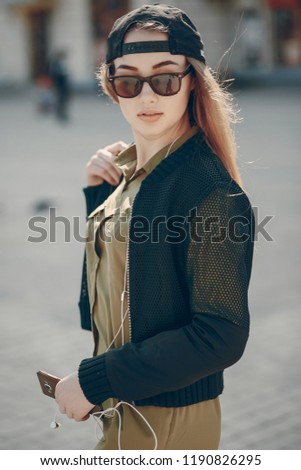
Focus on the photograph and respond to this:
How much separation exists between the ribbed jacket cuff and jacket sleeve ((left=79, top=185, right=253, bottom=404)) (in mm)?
34

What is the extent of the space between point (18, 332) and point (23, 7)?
31742 mm

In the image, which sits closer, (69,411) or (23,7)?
(69,411)

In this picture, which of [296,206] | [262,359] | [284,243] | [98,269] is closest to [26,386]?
[262,359]

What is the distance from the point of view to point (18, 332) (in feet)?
21.4

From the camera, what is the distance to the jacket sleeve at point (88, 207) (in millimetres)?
2975

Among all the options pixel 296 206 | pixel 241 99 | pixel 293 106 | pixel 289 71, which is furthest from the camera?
pixel 289 71

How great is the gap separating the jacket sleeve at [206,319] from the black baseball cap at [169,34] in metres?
0.46

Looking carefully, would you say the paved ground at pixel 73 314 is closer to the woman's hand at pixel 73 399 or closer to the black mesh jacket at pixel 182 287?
the black mesh jacket at pixel 182 287

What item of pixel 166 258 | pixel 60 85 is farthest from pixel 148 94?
pixel 60 85

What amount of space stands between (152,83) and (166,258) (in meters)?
0.52

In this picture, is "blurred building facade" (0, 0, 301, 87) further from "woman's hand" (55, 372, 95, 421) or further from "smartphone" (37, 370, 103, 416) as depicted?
"woman's hand" (55, 372, 95, 421)

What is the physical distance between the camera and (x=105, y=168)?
9.86 ft

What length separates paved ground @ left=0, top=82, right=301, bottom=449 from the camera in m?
4.95

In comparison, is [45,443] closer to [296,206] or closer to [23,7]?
[296,206]
